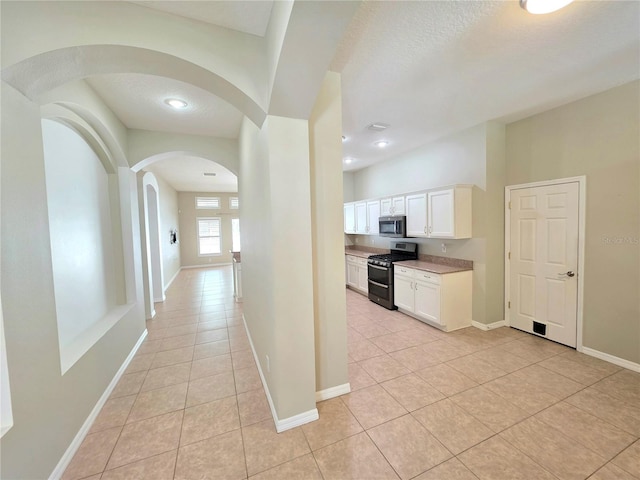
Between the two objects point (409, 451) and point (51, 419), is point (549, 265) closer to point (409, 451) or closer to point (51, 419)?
point (409, 451)

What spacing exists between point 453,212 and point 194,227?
9.00 metres

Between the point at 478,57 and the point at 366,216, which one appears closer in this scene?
the point at 478,57

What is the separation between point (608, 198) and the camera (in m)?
2.65

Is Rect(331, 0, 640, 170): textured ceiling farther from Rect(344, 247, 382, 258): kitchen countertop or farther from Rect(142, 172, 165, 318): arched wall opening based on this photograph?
Rect(142, 172, 165, 318): arched wall opening

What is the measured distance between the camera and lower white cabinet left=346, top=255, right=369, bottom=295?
5289 mm

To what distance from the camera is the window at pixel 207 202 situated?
9595mm

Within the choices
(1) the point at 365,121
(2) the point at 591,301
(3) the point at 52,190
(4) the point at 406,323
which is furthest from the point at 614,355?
(3) the point at 52,190

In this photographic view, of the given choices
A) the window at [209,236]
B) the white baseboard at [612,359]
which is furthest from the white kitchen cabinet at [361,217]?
the window at [209,236]

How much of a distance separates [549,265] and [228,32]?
13.6 ft

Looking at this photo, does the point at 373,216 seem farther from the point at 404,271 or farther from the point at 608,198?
the point at 608,198

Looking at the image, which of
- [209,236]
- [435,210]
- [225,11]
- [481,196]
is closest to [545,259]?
[481,196]

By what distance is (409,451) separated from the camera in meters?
1.69

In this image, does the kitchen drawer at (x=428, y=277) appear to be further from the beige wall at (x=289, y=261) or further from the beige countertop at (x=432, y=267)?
the beige wall at (x=289, y=261)

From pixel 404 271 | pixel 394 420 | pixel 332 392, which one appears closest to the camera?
pixel 394 420
